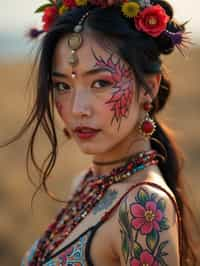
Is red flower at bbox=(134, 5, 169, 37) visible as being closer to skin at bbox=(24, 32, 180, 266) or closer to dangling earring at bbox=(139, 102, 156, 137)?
skin at bbox=(24, 32, 180, 266)

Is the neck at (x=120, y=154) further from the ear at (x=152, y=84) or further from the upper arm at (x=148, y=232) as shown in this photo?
the upper arm at (x=148, y=232)

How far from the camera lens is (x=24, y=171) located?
1098 cm

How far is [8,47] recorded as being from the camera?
40.0 meters

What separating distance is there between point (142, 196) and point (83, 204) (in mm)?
672

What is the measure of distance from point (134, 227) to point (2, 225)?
550 cm

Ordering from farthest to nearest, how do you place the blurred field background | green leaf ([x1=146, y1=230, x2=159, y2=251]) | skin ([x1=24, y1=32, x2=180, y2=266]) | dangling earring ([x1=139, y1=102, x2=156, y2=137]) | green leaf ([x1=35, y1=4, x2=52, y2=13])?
the blurred field background, green leaf ([x1=35, y1=4, x2=52, y2=13]), dangling earring ([x1=139, y1=102, x2=156, y2=137]), skin ([x1=24, y1=32, x2=180, y2=266]), green leaf ([x1=146, y1=230, x2=159, y2=251])

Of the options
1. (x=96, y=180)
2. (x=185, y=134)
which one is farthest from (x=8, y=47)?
(x=96, y=180)

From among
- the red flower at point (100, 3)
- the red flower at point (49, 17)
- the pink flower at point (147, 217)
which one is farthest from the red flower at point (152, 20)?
the pink flower at point (147, 217)

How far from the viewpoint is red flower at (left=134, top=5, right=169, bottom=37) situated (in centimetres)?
382

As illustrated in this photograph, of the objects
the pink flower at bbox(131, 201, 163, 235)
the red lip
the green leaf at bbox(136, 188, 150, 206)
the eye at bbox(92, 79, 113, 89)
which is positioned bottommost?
the pink flower at bbox(131, 201, 163, 235)

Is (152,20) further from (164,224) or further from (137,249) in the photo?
(137,249)

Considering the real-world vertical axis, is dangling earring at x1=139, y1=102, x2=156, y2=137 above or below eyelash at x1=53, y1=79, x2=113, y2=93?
below

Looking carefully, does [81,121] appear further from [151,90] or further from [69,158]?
[69,158]

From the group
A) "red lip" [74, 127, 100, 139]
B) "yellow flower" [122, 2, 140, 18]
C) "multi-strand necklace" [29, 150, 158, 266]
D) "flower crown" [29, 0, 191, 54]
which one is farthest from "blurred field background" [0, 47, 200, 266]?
"red lip" [74, 127, 100, 139]
